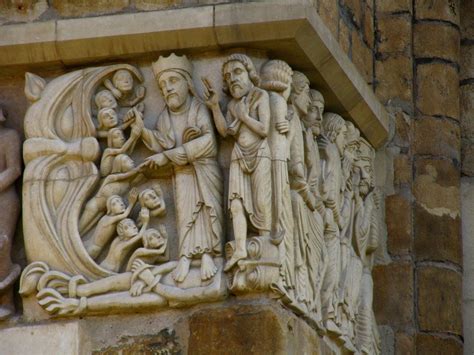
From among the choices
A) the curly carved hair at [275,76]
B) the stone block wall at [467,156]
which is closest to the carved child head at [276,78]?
the curly carved hair at [275,76]

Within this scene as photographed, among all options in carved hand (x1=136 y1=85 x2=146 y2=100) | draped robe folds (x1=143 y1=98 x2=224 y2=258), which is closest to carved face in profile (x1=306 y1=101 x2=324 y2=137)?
draped robe folds (x1=143 y1=98 x2=224 y2=258)

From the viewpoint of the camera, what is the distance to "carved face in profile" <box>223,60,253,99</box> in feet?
27.9

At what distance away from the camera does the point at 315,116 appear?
8.99 meters

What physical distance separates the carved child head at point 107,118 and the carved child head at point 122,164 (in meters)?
0.13

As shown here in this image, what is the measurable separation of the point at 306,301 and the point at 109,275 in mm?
779

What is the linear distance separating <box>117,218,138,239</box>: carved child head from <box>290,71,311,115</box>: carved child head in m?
0.83

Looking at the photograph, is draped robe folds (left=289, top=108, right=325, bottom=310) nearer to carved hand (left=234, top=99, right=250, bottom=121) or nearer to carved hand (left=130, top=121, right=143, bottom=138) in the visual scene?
carved hand (left=234, top=99, right=250, bottom=121)

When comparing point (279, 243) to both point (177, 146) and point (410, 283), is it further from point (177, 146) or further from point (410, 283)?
point (410, 283)

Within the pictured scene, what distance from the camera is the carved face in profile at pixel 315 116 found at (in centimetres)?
898

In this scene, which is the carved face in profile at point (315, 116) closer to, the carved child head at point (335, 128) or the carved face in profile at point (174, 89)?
the carved child head at point (335, 128)

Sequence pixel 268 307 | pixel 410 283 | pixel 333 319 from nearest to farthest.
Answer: pixel 268 307, pixel 333 319, pixel 410 283

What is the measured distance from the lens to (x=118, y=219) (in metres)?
8.53

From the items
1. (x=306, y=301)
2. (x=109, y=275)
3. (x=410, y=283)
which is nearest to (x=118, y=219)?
(x=109, y=275)

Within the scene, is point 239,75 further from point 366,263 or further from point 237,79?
point 366,263
